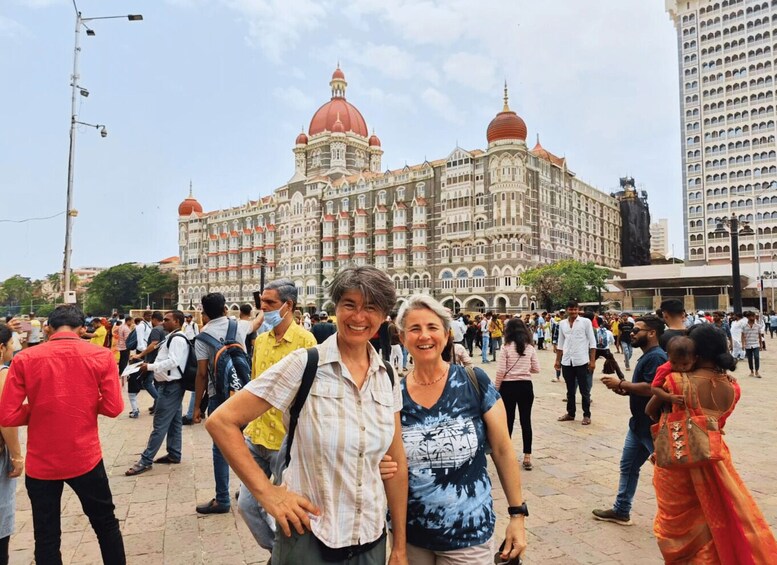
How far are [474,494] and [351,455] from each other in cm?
67

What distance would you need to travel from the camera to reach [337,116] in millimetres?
58125

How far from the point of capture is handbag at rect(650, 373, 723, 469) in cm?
268

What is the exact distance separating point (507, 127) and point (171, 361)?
42195 mm

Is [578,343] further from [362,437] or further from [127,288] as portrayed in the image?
[127,288]

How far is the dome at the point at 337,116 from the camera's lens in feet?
191

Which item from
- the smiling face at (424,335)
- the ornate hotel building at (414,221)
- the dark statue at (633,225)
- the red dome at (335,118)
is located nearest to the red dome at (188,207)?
the ornate hotel building at (414,221)

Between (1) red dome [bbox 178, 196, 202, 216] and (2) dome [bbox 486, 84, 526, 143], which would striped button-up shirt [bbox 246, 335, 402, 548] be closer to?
(2) dome [bbox 486, 84, 526, 143]

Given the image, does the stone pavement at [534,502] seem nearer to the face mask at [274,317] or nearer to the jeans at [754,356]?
the face mask at [274,317]

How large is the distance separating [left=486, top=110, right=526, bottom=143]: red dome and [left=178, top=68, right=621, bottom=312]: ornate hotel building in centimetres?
10

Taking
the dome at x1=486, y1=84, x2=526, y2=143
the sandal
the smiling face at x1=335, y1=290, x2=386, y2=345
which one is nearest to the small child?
the smiling face at x1=335, y1=290, x2=386, y2=345

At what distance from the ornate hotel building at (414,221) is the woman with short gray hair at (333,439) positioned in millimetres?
35775

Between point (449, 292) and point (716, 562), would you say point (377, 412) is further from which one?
point (449, 292)

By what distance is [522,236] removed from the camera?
4284cm

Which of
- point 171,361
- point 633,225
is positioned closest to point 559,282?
point 633,225
